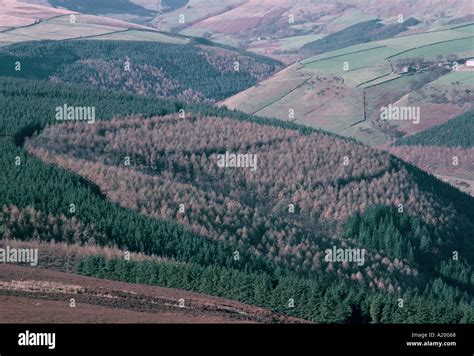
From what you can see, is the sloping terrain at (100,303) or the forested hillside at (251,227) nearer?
the sloping terrain at (100,303)

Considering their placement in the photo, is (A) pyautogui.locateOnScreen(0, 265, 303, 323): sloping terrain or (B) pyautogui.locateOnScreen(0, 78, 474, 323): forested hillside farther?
(B) pyautogui.locateOnScreen(0, 78, 474, 323): forested hillside

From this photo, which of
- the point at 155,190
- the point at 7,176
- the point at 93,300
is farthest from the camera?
the point at 155,190

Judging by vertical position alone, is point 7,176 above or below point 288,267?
above

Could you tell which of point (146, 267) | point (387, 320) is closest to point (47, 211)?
point (146, 267)

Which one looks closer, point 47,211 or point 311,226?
point 47,211

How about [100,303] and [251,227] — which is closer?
[100,303]

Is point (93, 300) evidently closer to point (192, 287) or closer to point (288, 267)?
point (192, 287)

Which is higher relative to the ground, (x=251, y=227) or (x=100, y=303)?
(x=251, y=227)
